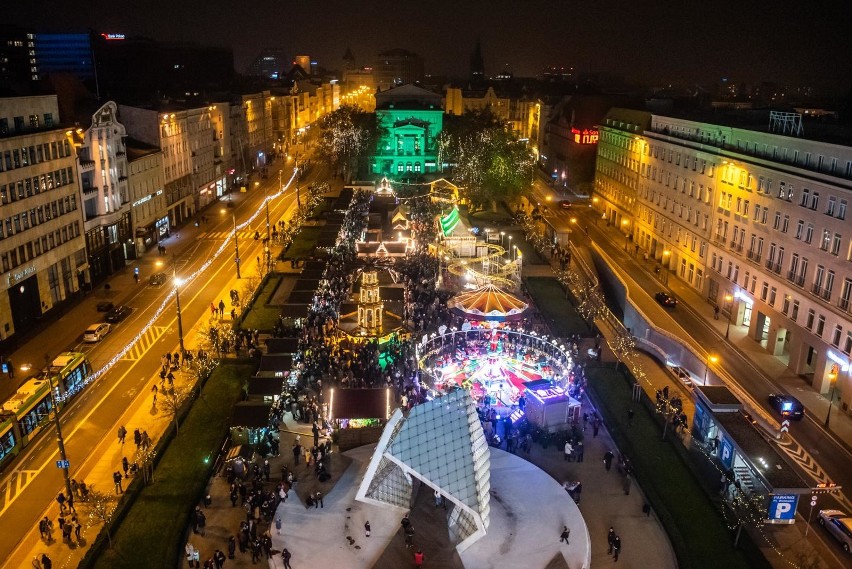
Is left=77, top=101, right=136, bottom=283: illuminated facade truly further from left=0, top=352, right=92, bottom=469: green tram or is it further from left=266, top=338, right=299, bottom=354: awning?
left=266, top=338, right=299, bottom=354: awning

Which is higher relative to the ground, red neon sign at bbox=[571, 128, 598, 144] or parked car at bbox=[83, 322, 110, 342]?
red neon sign at bbox=[571, 128, 598, 144]

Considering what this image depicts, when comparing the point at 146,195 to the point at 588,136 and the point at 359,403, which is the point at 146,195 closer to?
the point at 359,403

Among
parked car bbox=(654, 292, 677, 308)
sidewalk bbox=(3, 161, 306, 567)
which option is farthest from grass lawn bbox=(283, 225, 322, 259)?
parked car bbox=(654, 292, 677, 308)

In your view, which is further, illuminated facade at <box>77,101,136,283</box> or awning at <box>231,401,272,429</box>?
illuminated facade at <box>77,101,136,283</box>

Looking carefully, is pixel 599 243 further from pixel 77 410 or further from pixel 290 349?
pixel 77 410

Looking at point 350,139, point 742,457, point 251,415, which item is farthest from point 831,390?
point 350,139

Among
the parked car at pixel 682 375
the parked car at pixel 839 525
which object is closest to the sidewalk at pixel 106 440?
the parked car at pixel 839 525
